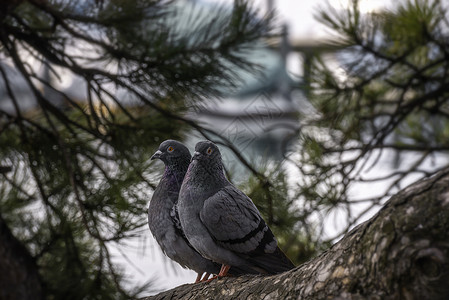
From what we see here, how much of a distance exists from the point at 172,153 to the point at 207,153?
84 millimetres

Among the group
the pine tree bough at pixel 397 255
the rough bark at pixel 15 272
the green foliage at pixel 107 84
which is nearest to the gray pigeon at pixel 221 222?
the pine tree bough at pixel 397 255

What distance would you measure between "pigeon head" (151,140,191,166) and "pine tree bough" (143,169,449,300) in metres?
0.24

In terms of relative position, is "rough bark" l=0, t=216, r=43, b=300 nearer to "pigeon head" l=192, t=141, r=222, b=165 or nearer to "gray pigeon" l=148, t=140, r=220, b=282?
"gray pigeon" l=148, t=140, r=220, b=282

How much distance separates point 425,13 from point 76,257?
86 cm

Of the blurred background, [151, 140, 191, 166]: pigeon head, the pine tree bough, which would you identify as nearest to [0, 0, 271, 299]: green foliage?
the blurred background

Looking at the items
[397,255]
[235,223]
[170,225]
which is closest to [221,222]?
[235,223]

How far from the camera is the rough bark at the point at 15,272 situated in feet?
3.52

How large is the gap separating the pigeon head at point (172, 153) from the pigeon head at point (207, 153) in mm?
73

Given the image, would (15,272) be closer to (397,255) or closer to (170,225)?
(170,225)

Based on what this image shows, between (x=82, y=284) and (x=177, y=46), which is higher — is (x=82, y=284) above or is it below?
below

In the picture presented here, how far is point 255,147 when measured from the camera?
3.39 feet

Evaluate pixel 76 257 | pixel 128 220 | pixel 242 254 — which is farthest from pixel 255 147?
pixel 76 257

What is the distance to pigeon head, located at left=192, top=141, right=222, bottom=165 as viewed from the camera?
0.63 meters

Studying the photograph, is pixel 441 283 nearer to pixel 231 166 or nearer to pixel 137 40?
pixel 231 166
